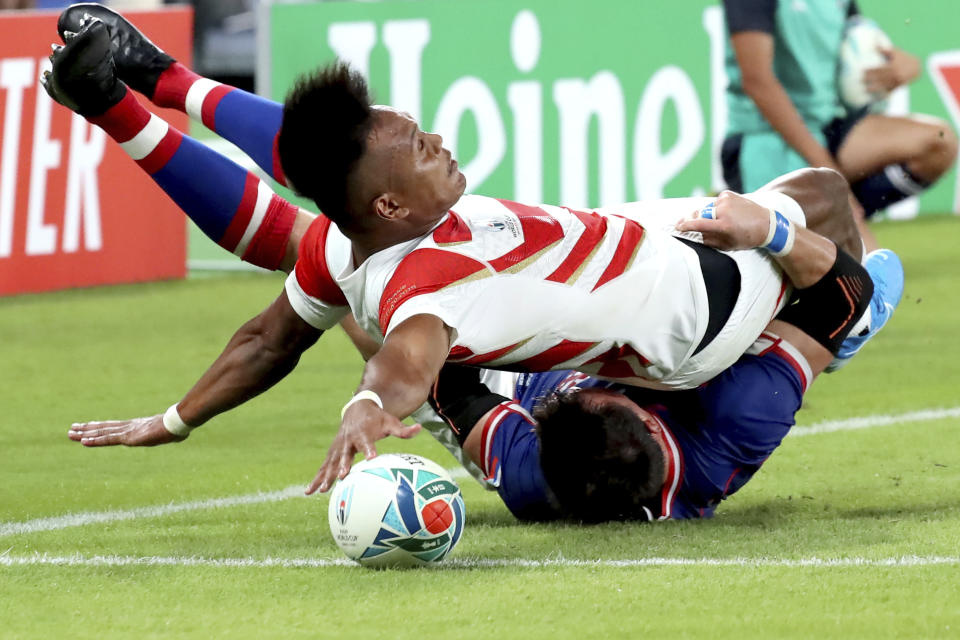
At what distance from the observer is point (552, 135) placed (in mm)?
11594

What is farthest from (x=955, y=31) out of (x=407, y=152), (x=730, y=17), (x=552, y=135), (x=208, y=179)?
(x=407, y=152)

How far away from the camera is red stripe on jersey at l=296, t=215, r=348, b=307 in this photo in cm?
464

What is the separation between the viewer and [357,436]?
12.3 ft

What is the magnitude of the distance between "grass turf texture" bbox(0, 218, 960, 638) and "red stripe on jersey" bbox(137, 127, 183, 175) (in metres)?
0.98

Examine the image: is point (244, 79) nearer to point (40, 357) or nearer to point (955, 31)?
point (955, 31)

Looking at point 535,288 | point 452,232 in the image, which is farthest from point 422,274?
point 535,288

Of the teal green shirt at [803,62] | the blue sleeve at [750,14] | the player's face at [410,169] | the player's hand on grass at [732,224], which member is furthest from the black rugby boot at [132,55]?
the teal green shirt at [803,62]

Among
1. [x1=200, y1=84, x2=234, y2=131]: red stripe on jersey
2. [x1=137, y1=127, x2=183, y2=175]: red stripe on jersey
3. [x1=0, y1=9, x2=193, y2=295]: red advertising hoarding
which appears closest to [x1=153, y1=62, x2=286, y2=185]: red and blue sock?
[x1=200, y1=84, x2=234, y2=131]: red stripe on jersey

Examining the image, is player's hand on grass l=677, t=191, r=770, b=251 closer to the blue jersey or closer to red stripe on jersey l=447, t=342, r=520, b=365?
the blue jersey

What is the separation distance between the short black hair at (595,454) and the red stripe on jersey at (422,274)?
0.59 metres

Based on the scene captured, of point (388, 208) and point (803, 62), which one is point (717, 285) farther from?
point (803, 62)

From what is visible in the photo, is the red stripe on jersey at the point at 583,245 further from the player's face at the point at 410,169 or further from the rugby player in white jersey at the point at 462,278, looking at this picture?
the player's face at the point at 410,169

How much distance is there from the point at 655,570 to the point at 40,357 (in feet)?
16.4

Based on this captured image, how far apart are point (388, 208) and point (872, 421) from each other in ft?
9.03
